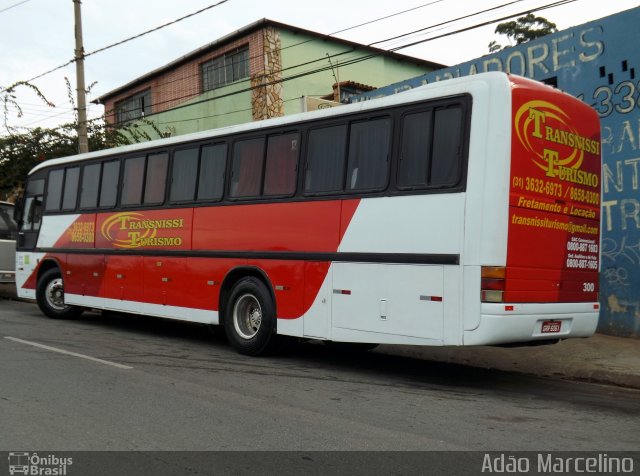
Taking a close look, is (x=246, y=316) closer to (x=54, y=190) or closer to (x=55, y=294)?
(x=55, y=294)

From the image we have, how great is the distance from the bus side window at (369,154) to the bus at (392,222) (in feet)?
0.06

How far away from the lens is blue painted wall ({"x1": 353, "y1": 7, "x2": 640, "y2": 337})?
34.3 ft

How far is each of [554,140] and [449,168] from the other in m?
1.27

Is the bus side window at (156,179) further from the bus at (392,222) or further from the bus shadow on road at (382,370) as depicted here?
the bus shadow on road at (382,370)

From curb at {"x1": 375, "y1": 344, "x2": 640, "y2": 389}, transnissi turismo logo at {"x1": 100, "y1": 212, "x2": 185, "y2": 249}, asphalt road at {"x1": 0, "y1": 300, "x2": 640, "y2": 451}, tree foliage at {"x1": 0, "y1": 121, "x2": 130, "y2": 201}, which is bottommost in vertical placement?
asphalt road at {"x1": 0, "y1": 300, "x2": 640, "y2": 451}

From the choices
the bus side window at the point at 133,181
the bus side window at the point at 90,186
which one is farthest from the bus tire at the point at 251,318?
the bus side window at the point at 90,186

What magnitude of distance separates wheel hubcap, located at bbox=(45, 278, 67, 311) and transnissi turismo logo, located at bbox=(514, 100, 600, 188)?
9.80m

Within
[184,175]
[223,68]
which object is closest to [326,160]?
[184,175]

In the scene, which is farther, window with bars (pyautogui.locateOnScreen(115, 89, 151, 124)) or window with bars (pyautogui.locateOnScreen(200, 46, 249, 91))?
window with bars (pyautogui.locateOnScreen(115, 89, 151, 124))
